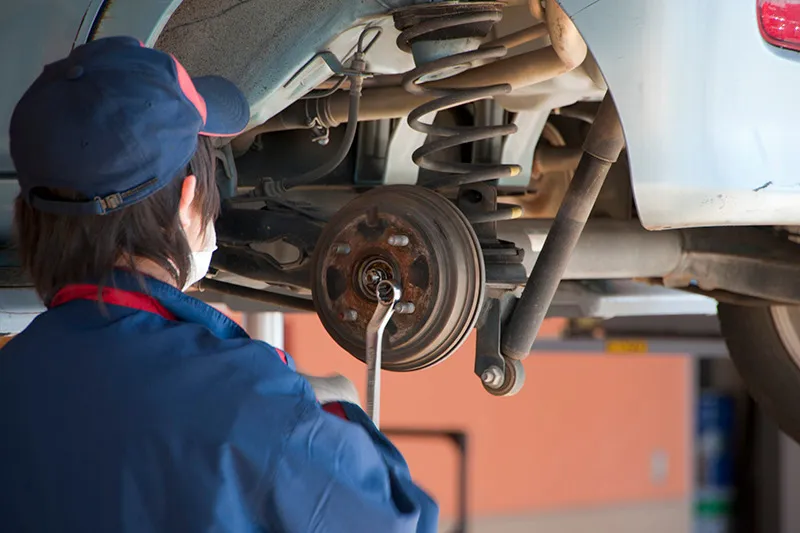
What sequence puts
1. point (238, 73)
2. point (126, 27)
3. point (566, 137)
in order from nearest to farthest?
1. point (126, 27)
2. point (238, 73)
3. point (566, 137)

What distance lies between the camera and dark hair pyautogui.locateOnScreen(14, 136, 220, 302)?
3.48ft

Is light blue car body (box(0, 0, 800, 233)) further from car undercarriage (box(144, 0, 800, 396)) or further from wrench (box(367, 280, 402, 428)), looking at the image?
wrench (box(367, 280, 402, 428))


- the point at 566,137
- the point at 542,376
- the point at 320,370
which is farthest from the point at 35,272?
the point at 542,376

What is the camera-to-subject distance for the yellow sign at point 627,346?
5.74m

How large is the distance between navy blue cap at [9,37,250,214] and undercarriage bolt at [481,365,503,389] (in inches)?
33.0

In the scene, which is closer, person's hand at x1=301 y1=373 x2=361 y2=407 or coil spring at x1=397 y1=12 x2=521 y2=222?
person's hand at x1=301 y1=373 x2=361 y2=407

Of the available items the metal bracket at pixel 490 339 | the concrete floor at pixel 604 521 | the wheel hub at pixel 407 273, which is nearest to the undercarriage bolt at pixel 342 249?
the wheel hub at pixel 407 273

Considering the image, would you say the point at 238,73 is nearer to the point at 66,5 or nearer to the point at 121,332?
the point at 66,5

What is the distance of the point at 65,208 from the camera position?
3.43 feet

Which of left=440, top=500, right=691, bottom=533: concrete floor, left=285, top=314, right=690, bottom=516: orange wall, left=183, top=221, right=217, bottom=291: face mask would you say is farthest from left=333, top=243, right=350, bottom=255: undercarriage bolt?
left=440, top=500, right=691, bottom=533: concrete floor

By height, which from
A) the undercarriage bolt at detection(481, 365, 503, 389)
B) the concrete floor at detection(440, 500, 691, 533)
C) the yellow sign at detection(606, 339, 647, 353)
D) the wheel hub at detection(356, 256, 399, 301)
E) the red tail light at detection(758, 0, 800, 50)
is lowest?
the concrete floor at detection(440, 500, 691, 533)

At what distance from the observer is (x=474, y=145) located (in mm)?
2441

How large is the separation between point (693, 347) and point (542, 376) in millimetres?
1048

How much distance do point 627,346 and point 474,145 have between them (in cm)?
353
